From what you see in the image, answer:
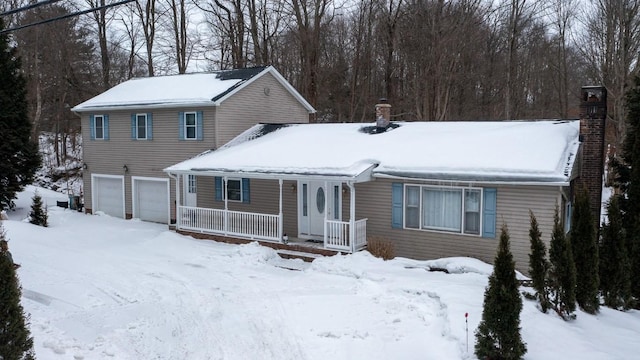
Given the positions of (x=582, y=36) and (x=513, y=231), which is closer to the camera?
(x=513, y=231)

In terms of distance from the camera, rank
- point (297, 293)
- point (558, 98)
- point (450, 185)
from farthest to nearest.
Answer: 1. point (558, 98)
2. point (450, 185)
3. point (297, 293)

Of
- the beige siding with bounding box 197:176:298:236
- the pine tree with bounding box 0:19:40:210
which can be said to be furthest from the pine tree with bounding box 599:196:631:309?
the pine tree with bounding box 0:19:40:210

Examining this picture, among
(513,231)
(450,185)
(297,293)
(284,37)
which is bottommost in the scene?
(297,293)

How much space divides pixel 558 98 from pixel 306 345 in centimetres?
3283

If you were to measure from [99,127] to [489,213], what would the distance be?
17025 mm

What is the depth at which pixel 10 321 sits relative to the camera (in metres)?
6.38

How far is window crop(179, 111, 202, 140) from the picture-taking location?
63.6 ft

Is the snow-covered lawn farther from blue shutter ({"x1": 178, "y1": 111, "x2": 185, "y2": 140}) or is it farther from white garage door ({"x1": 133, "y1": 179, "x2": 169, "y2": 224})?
blue shutter ({"x1": 178, "y1": 111, "x2": 185, "y2": 140})

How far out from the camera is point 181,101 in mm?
19250

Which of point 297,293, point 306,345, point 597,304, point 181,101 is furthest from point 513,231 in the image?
point 181,101

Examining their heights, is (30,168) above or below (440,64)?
below

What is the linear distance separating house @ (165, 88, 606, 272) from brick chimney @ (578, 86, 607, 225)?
1.0 inches

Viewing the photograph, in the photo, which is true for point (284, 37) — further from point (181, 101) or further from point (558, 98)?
point (558, 98)

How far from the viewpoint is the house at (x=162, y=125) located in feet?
63.7
